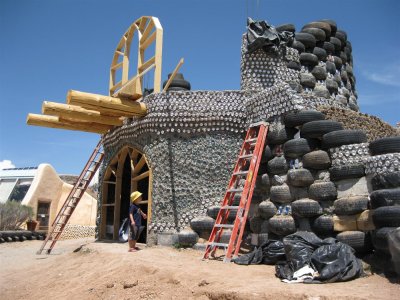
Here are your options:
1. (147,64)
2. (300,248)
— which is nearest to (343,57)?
(147,64)

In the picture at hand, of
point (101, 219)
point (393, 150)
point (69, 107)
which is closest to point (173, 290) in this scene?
point (393, 150)

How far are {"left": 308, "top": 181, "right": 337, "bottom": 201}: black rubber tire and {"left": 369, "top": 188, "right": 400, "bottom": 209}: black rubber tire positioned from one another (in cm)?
88

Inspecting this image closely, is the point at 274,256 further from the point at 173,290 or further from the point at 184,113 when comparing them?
the point at 184,113

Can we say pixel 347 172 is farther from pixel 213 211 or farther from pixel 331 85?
pixel 331 85

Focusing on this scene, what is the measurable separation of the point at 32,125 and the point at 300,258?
8864 mm

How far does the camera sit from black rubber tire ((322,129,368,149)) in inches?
281

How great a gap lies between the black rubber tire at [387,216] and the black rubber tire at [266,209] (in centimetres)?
229

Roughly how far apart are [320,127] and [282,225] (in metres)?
1.94

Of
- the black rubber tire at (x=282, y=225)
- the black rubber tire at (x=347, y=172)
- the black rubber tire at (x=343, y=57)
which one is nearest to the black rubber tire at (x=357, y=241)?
the black rubber tire at (x=347, y=172)

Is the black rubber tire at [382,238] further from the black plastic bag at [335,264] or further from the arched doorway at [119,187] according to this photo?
the arched doorway at [119,187]

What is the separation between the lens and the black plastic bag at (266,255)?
6988 millimetres

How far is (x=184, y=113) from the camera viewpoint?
10.5m

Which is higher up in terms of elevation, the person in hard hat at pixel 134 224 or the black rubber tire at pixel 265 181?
the black rubber tire at pixel 265 181

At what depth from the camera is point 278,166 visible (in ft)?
26.5
